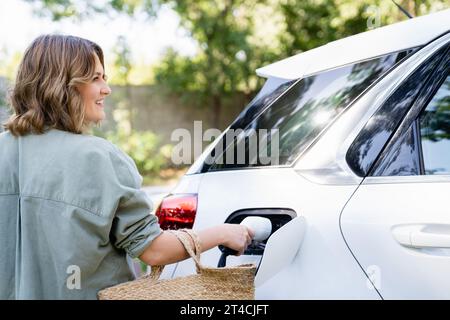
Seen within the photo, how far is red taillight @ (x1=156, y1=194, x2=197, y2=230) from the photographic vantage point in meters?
2.14

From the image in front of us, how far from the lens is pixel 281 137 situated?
6.88 ft

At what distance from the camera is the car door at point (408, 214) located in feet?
5.27

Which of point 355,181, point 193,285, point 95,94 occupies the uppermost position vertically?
point 95,94

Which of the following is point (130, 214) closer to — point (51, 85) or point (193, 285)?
point (193, 285)

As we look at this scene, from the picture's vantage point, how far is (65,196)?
1477 millimetres

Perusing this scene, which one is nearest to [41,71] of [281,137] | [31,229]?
[31,229]

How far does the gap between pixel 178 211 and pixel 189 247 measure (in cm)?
60

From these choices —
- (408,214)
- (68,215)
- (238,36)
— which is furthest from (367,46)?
(238,36)

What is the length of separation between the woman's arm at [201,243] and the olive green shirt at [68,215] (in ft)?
0.11

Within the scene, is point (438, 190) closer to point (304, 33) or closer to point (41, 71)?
point (41, 71)

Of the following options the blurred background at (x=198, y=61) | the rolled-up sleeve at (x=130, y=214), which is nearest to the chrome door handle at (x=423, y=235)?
the rolled-up sleeve at (x=130, y=214)

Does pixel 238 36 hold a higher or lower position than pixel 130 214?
higher

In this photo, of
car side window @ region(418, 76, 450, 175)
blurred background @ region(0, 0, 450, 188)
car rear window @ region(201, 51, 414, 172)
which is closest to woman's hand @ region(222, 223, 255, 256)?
car rear window @ region(201, 51, 414, 172)

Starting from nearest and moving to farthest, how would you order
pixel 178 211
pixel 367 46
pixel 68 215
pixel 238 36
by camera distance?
pixel 68 215, pixel 367 46, pixel 178 211, pixel 238 36
